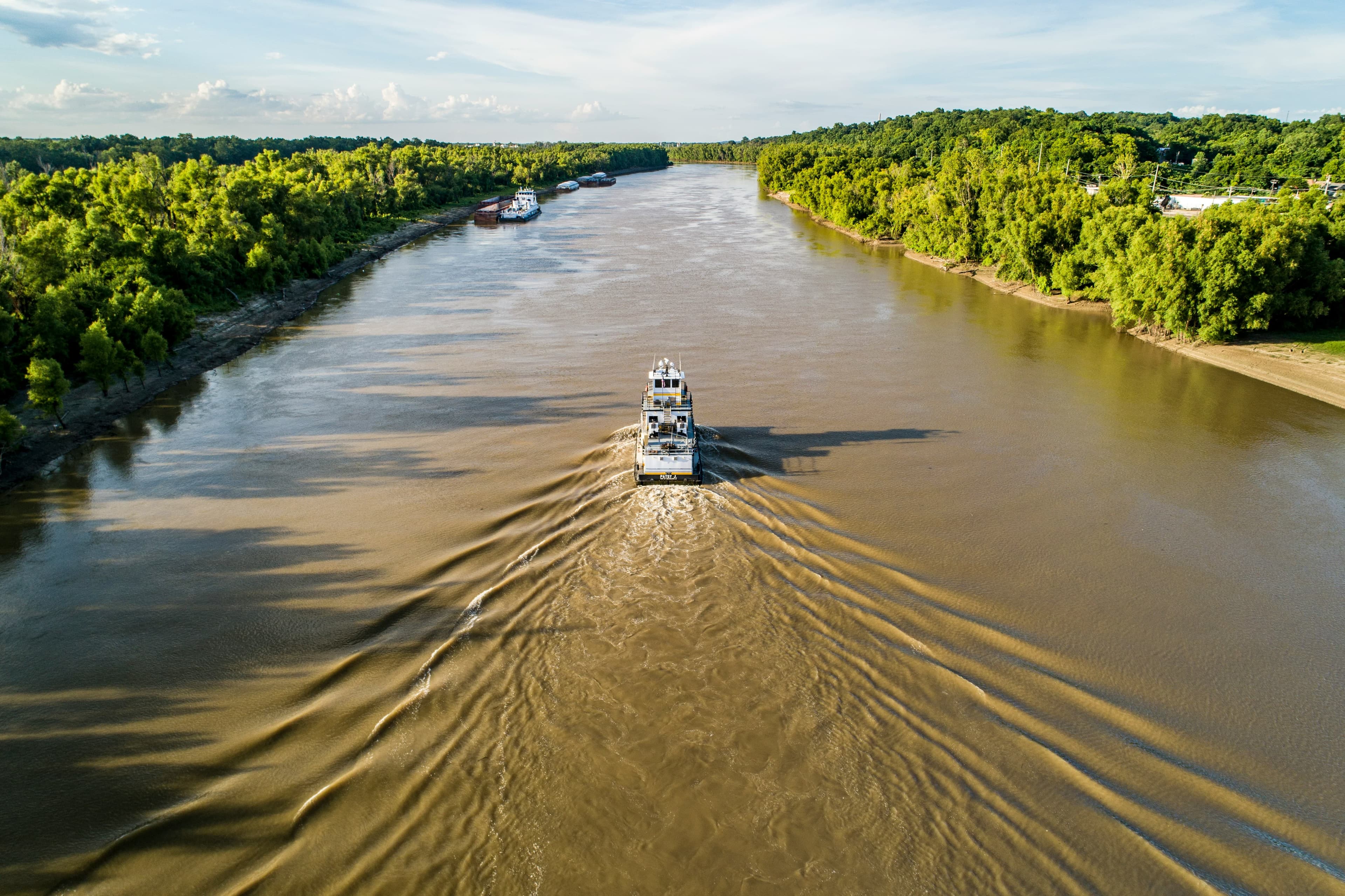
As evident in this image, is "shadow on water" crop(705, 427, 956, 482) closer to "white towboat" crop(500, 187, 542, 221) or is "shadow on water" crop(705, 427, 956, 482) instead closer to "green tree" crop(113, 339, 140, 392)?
"green tree" crop(113, 339, 140, 392)

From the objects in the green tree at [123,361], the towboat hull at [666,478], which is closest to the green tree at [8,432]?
the green tree at [123,361]

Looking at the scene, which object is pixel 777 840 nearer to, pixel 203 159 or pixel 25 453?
pixel 25 453

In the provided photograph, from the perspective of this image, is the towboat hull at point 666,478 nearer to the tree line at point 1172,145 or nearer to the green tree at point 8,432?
the green tree at point 8,432

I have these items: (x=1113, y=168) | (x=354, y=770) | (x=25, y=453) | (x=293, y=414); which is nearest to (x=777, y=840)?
(x=354, y=770)

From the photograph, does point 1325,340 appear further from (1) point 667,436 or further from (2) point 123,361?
(2) point 123,361

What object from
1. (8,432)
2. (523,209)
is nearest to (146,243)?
(8,432)
